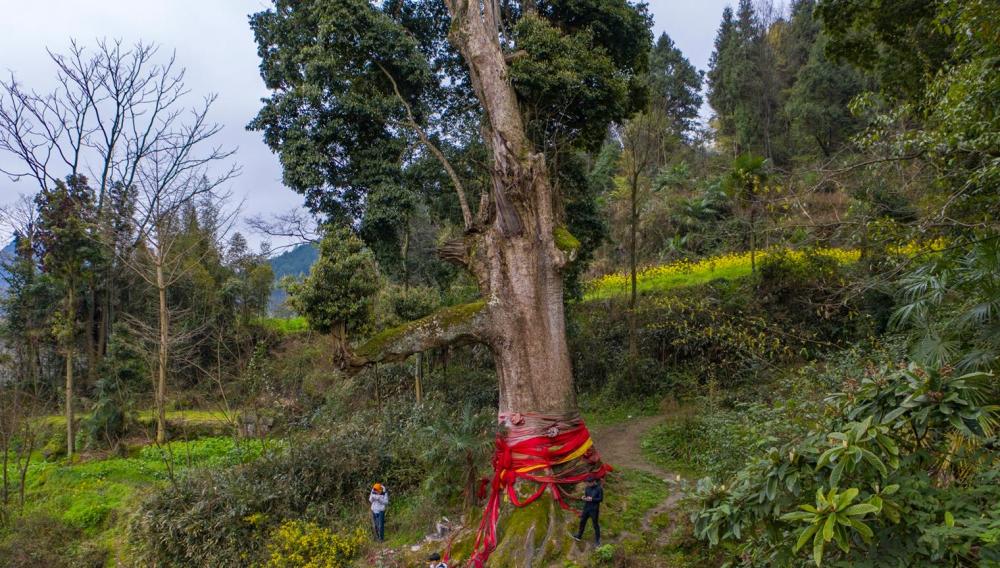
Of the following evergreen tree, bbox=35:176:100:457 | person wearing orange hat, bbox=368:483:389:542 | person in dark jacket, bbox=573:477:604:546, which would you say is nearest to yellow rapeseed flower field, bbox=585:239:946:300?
person wearing orange hat, bbox=368:483:389:542

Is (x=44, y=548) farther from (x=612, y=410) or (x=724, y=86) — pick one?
(x=724, y=86)

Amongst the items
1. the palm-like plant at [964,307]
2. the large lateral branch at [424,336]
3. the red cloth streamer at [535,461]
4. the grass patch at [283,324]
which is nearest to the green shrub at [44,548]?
the large lateral branch at [424,336]

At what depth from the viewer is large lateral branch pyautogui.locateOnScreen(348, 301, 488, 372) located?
6910 mm

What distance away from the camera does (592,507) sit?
20.9 feet

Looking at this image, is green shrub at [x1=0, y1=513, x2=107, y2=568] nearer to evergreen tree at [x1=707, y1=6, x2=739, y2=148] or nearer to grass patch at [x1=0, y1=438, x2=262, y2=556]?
grass patch at [x1=0, y1=438, x2=262, y2=556]

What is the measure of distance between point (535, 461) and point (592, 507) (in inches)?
36.6

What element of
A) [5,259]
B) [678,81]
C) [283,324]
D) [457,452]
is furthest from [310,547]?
[678,81]

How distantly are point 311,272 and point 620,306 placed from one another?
9639 millimetres

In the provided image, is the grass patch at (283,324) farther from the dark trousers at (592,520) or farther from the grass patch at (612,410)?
the dark trousers at (592,520)

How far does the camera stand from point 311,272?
851cm

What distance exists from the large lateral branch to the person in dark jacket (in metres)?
2.25

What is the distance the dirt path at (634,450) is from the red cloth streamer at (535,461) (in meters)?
0.93

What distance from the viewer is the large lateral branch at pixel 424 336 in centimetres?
691

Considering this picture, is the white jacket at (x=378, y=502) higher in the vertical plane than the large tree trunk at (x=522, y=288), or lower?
lower
